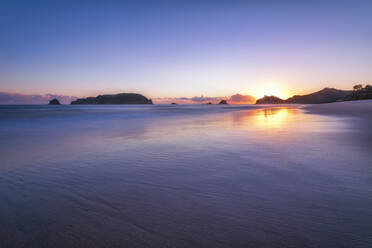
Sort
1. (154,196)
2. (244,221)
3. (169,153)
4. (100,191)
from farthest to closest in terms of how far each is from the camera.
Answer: (169,153) → (100,191) → (154,196) → (244,221)

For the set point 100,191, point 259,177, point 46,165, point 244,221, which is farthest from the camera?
point 46,165

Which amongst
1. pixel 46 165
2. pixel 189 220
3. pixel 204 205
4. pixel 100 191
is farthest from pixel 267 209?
pixel 46 165

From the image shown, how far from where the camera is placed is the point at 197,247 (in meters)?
1.96

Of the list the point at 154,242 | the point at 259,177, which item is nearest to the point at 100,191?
the point at 154,242

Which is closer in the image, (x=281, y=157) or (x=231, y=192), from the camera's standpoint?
(x=231, y=192)

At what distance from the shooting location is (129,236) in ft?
7.04

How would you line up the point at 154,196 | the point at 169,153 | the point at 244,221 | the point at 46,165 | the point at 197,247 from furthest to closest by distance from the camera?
1. the point at 169,153
2. the point at 46,165
3. the point at 154,196
4. the point at 244,221
5. the point at 197,247

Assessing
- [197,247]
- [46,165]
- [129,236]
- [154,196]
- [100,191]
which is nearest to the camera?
[197,247]

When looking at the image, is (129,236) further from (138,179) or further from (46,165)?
(46,165)

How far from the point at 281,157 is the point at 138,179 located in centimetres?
389

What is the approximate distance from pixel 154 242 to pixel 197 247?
0.47m

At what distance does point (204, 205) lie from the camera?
9.19ft

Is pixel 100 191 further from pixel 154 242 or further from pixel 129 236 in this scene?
pixel 154 242

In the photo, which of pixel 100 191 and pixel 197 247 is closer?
pixel 197 247
